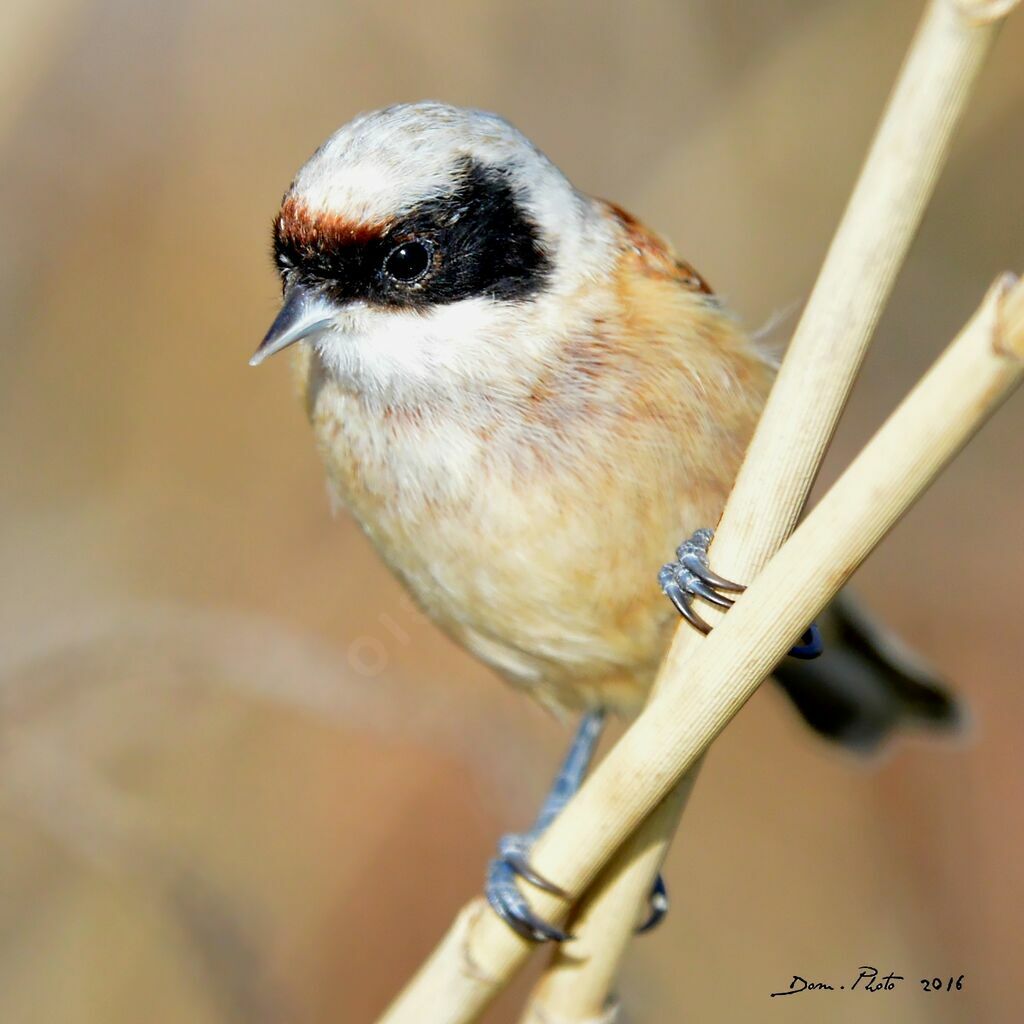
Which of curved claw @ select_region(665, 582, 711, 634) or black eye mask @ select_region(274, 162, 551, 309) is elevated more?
black eye mask @ select_region(274, 162, 551, 309)

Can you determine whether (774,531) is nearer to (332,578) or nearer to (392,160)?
(392,160)

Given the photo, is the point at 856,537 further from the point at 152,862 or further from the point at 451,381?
the point at 152,862

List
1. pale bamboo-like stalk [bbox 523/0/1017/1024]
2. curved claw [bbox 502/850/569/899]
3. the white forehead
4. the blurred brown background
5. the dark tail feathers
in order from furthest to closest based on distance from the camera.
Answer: the blurred brown background < the dark tail feathers < the white forehead < curved claw [bbox 502/850/569/899] < pale bamboo-like stalk [bbox 523/0/1017/1024]

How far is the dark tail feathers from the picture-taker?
2.67m

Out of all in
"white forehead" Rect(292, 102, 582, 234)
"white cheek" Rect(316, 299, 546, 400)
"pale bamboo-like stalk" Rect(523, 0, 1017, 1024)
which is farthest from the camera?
"white cheek" Rect(316, 299, 546, 400)

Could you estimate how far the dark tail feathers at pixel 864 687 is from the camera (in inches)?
105

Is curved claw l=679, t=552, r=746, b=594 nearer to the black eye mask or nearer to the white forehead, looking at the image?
the black eye mask

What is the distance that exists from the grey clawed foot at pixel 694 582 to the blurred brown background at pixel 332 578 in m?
Answer: 1.27

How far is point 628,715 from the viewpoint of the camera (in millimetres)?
2328

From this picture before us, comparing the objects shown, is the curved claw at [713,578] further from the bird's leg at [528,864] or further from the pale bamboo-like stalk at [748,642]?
the bird's leg at [528,864]

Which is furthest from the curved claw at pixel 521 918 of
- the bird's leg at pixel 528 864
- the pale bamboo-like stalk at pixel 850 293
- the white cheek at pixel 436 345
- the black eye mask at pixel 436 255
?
the black eye mask at pixel 436 255

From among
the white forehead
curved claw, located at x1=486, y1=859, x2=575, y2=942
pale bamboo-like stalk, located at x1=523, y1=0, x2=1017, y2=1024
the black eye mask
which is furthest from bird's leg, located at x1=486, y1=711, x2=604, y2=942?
the white forehead

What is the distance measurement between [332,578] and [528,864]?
183 cm

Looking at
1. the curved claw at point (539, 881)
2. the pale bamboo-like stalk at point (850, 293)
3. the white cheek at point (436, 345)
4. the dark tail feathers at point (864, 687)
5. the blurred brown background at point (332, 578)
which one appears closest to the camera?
the pale bamboo-like stalk at point (850, 293)
